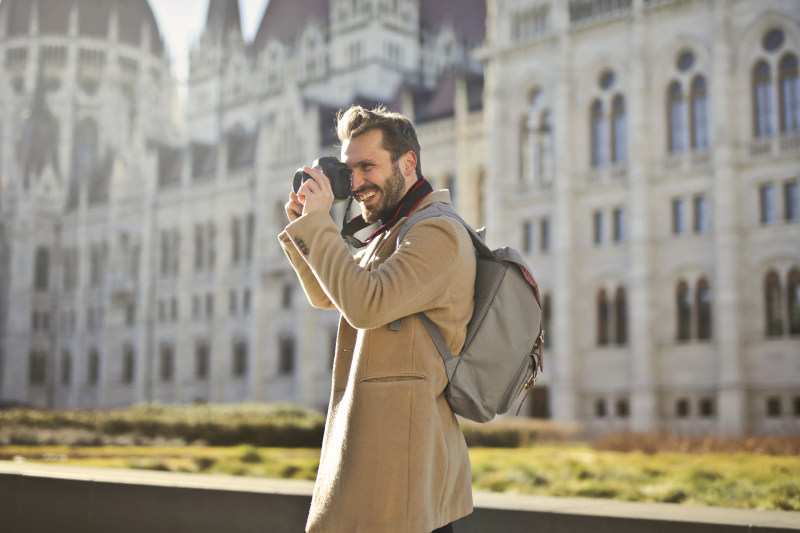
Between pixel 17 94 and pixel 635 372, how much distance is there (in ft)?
168

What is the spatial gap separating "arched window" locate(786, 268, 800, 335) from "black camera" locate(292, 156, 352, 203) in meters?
28.6

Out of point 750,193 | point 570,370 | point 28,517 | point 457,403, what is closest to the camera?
point 457,403

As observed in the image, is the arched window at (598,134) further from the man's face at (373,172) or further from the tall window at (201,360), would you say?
the man's face at (373,172)

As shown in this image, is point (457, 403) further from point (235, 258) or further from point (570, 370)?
point (235, 258)

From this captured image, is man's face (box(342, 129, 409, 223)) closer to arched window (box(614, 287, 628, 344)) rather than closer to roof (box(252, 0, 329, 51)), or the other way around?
arched window (box(614, 287, 628, 344))

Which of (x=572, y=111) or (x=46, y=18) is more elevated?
(x=46, y=18)

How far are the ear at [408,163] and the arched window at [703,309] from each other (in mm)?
29160

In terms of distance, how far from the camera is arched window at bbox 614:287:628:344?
32.6 meters

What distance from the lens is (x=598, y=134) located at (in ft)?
113

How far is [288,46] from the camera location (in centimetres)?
5925

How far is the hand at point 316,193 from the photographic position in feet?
10.3

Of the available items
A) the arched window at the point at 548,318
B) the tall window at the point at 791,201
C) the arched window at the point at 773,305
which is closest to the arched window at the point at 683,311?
the arched window at the point at 773,305

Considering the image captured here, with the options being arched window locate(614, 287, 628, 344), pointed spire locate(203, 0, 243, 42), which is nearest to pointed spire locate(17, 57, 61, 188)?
pointed spire locate(203, 0, 243, 42)

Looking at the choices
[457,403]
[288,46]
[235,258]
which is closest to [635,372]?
[235,258]
